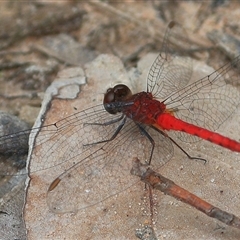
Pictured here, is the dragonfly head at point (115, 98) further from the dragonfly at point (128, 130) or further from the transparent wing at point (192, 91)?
the transparent wing at point (192, 91)

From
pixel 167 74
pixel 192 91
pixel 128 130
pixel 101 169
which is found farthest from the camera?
pixel 167 74

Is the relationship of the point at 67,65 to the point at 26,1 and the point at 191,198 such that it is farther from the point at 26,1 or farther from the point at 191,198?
the point at 191,198

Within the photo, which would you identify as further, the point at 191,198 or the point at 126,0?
the point at 126,0

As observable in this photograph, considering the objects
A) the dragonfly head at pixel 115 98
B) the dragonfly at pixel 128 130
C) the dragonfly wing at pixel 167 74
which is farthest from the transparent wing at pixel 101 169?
the dragonfly wing at pixel 167 74

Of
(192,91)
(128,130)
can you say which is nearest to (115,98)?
(128,130)

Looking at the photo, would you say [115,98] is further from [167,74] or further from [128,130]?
[167,74]

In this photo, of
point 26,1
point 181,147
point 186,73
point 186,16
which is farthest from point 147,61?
point 26,1

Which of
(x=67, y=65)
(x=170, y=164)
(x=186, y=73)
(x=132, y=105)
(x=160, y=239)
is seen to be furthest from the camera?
(x=67, y=65)

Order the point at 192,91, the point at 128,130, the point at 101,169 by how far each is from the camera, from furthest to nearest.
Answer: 1. the point at 192,91
2. the point at 128,130
3. the point at 101,169
